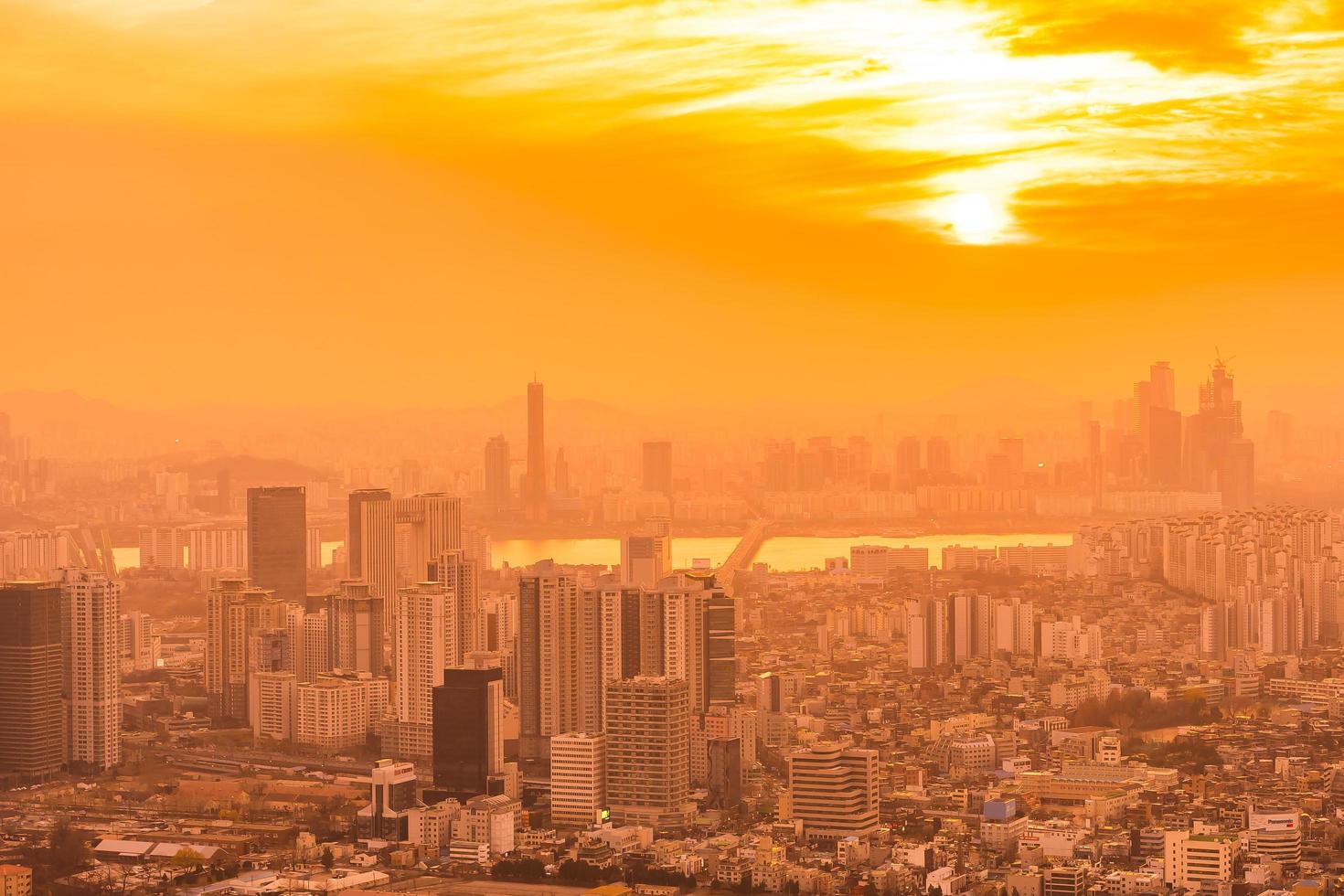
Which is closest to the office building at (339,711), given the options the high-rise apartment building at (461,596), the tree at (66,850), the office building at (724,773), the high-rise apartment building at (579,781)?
the high-rise apartment building at (461,596)

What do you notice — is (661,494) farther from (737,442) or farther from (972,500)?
(972,500)

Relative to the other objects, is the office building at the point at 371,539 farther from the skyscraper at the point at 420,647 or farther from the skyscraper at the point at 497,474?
the skyscraper at the point at 420,647

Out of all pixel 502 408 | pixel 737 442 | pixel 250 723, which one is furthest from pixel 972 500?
pixel 250 723

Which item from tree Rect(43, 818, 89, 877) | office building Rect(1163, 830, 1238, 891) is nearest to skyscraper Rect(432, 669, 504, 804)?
tree Rect(43, 818, 89, 877)

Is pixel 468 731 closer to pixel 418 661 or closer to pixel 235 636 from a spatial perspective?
pixel 418 661

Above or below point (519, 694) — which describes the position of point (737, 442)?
above
